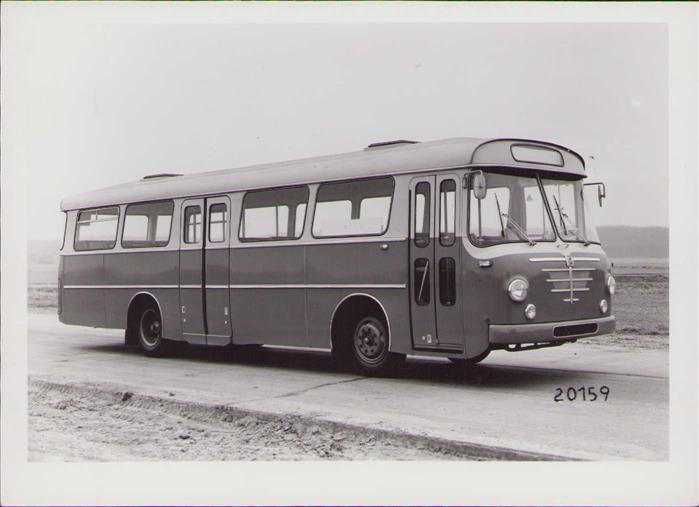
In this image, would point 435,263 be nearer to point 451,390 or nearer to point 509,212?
point 509,212

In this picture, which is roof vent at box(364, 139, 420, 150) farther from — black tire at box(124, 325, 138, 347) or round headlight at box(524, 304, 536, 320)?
black tire at box(124, 325, 138, 347)

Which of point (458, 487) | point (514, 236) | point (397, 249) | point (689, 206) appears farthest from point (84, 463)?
point (689, 206)

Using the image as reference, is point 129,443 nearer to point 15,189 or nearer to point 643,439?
point 15,189

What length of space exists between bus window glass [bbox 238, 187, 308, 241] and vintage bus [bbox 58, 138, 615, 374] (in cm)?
2

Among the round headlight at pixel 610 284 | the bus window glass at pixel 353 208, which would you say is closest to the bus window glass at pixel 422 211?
the bus window glass at pixel 353 208

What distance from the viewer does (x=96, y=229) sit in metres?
15.0

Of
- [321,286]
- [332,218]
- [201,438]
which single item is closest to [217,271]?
[321,286]

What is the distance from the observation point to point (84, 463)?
8.14 m

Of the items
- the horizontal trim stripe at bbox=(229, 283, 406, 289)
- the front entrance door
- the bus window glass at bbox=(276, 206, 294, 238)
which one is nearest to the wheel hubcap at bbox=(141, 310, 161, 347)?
the horizontal trim stripe at bbox=(229, 283, 406, 289)

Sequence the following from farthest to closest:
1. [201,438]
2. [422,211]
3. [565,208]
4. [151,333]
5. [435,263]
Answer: [151,333], [565,208], [422,211], [435,263], [201,438]

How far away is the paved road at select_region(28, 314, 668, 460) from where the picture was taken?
26.9 feet

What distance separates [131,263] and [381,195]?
5249 mm

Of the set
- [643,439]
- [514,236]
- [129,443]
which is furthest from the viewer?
[514,236]

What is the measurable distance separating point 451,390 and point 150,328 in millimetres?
6018
